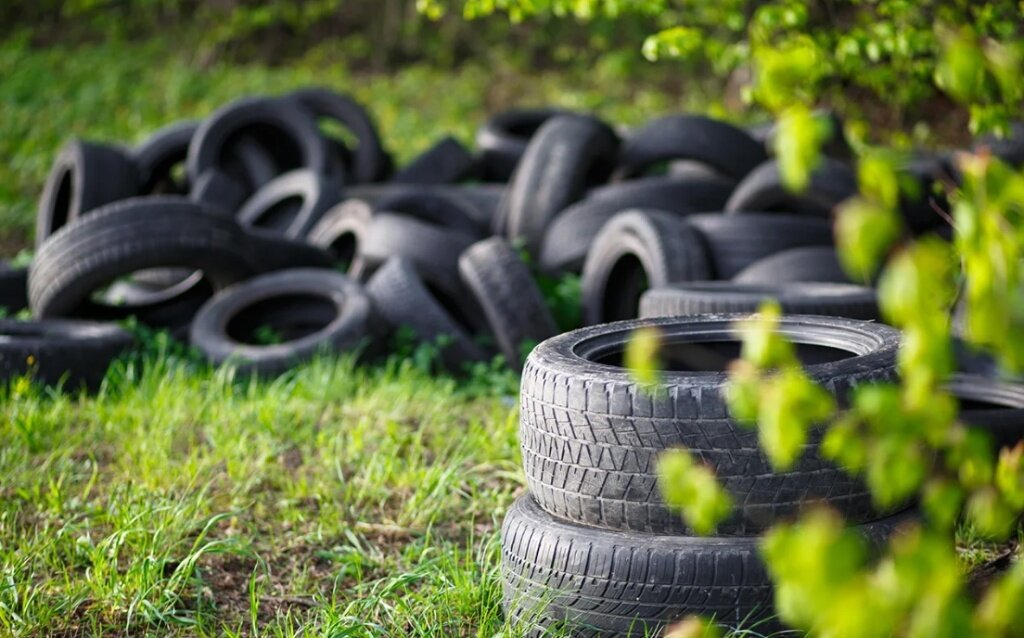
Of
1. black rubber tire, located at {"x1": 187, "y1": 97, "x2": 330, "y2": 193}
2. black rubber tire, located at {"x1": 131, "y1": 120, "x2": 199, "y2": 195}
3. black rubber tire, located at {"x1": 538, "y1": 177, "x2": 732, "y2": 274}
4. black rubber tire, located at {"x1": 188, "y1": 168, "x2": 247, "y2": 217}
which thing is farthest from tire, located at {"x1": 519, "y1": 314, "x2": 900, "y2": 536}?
black rubber tire, located at {"x1": 131, "y1": 120, "x2": 199, "y2": 195}

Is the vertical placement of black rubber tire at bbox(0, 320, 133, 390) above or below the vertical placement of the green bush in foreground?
below

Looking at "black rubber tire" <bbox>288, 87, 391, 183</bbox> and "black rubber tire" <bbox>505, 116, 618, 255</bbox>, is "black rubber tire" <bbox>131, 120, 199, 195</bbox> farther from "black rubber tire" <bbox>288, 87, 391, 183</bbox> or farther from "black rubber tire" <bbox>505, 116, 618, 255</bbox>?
"black rubber tire" <bbox>505, 116, 618, 255</bbox>

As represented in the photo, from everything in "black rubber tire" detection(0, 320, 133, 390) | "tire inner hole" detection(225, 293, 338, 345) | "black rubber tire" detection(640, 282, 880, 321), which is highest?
"black rubber tire" detection(640, 282, 880, 321)

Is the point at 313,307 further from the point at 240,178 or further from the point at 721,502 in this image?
the point at 721,502

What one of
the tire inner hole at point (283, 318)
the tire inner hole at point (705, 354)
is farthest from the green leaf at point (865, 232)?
the tire inner hole at point (283, 318)

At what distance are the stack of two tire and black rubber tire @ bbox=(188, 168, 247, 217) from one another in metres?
5.94

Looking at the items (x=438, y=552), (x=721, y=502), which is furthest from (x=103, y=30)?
(x=721, y=502)

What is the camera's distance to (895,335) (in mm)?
3623

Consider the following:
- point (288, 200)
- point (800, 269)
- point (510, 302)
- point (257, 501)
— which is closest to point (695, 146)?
point (800, 269)

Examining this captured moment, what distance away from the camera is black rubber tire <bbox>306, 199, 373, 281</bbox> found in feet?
25.8

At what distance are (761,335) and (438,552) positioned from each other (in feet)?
8.94

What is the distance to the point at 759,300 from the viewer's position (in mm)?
5418

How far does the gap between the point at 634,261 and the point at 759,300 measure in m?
1.68

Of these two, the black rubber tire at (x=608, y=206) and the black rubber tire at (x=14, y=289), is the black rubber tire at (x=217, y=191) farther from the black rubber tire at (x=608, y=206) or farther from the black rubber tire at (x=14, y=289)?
the black rubber tire at (x=608, y=206)
